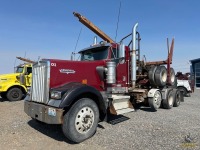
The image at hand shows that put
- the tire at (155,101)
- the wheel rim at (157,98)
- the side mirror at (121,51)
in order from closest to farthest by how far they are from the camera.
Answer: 1. the side mirror at (121,51)
2. the tire at (155,101)
3. the wheel rim at (157,98)

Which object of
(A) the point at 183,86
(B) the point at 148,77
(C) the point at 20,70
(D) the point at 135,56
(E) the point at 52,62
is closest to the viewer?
(E) the point at 52,62

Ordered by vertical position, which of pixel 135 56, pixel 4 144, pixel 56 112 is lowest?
pixel 4 144

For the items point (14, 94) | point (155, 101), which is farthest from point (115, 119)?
point (14, 94)

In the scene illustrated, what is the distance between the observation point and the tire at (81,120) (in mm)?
5066

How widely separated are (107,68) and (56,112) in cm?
226

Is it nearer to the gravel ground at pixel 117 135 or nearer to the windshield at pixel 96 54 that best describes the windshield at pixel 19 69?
the gravel ground at pixel 117 135

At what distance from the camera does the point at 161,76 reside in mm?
9516

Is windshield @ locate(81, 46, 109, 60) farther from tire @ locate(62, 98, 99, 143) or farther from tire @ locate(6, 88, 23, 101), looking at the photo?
tire @ locate(6, 88, 23, 101)

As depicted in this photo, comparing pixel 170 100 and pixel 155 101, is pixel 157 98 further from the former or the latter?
pixel 170 100

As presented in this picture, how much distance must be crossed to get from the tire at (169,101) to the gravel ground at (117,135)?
206cm

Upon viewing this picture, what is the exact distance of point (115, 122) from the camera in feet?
23.0

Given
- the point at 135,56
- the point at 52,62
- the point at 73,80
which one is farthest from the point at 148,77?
the point at 52,62

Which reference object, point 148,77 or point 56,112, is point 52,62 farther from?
point 148,77

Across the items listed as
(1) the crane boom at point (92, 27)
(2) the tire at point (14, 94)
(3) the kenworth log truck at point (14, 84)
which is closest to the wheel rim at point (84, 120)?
(1) the crane boom at point (92, 27)
